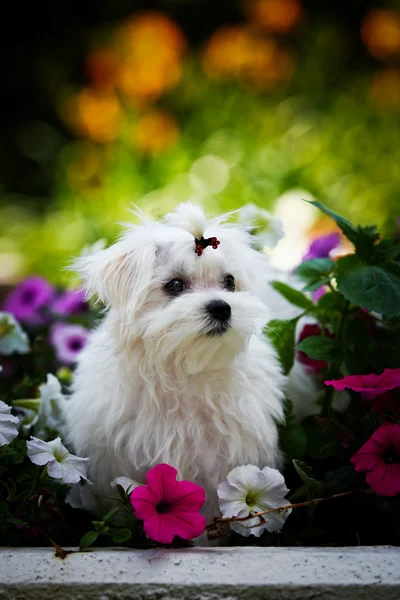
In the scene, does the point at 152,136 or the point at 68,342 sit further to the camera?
the point at 152,136

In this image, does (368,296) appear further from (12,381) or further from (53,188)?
(53,188)

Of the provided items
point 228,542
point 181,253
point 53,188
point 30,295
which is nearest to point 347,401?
point 228,542

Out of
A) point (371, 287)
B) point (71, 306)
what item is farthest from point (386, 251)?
point (71, 306)

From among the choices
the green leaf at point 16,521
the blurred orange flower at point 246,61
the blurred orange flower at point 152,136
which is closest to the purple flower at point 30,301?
the green leaf at point 16,521

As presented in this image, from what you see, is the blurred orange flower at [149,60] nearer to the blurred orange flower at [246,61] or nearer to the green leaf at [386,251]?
the blurred orange flower at [246,61]

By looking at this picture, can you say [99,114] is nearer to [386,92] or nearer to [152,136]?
[152,136]

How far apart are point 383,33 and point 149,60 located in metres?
1.68

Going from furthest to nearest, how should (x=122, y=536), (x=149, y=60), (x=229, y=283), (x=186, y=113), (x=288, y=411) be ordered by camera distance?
(x=186, y=113) → (x=149, y=60) → (x=288, y=411) → (x=229, y=283) → (x=122, y=536)

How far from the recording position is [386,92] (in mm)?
4945

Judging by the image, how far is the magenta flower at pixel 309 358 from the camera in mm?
1999

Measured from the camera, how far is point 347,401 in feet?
6.36

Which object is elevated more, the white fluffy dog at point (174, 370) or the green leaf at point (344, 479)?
the white fluffy dog at point (174, 370)

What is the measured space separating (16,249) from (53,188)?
1220 mm

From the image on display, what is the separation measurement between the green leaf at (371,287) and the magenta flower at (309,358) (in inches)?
12.1
